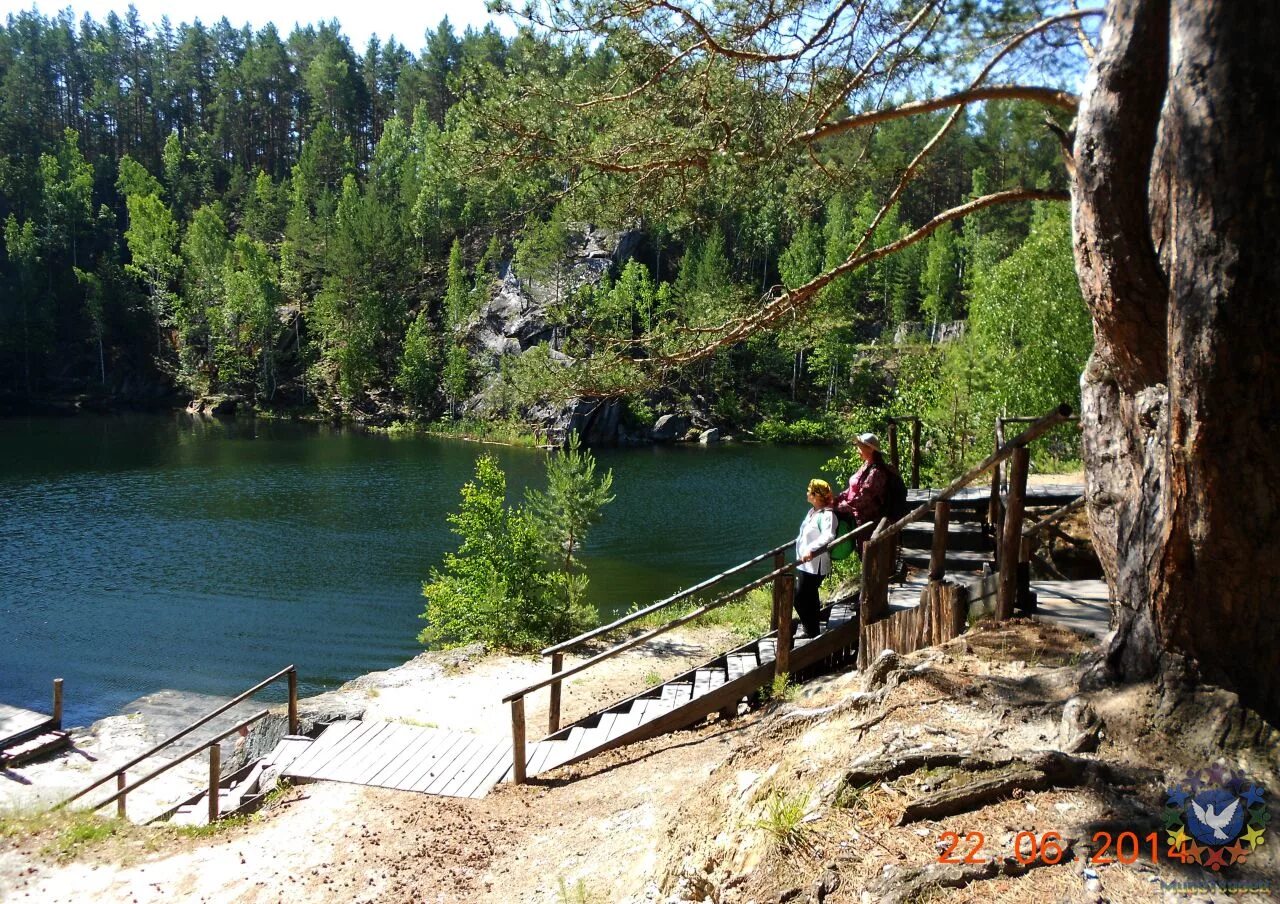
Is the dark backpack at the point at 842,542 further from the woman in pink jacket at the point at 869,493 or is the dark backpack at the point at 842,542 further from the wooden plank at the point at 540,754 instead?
the wooden plank at the point at 540,754

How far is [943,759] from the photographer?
14.3 ft

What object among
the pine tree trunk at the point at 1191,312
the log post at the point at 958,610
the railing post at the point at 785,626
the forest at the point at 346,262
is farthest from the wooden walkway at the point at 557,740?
the forest at the point at 346,262

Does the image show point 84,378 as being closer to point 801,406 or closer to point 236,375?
point 236,375

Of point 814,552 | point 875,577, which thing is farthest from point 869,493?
point 875,577

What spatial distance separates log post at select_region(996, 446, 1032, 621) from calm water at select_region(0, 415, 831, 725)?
561 inches

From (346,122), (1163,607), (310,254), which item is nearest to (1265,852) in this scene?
(1163,607)

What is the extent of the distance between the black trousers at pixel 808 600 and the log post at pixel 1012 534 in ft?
5.76

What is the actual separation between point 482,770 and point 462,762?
30 cm

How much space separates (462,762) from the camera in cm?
827

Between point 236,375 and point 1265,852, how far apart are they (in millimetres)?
70285

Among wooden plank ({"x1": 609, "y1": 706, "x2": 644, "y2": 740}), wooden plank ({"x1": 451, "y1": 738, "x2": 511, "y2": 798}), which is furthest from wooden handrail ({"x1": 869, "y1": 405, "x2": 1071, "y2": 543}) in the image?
wooden plank ({"x1": 451, "y1": 738, "x2": 511, "y2": 798})

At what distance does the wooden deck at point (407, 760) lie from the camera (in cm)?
788

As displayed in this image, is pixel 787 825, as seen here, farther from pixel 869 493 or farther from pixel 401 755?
pixel 401 755

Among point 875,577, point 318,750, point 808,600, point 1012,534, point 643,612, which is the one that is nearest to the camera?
point 1012,534
